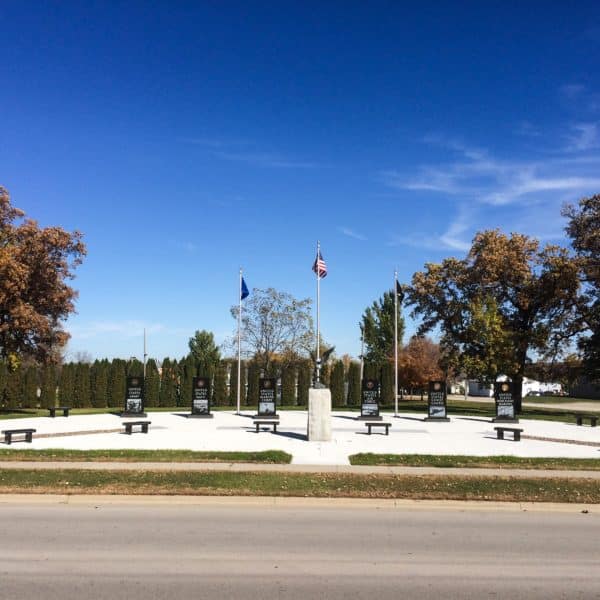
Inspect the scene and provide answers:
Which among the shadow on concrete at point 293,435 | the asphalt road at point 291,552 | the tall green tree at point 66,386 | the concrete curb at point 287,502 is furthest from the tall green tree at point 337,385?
the asphalt road at point 291,552

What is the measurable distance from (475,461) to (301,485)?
5395mm

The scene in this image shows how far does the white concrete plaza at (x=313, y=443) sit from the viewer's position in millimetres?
17250

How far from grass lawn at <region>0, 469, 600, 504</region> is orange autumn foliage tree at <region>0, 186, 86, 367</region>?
63.2ft

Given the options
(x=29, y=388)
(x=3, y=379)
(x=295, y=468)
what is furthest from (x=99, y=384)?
(x=295, y=468)

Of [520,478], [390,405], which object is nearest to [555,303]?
[390,405]

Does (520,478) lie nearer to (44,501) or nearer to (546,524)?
(546,524)

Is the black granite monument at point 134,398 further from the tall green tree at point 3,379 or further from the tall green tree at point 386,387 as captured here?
the tall green tree at point 386,387

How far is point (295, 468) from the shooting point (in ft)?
44.2

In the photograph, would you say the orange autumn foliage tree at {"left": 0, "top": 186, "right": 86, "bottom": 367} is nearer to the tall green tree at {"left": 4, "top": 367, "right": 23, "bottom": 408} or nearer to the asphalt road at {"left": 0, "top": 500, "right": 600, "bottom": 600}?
the tall green tree at {"left": 4, "top": 367, "right": 23, "bottom": 408}

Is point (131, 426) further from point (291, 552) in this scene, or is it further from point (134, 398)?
point (291, 552)

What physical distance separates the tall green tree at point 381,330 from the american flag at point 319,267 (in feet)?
130

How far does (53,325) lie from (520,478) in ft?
91.4

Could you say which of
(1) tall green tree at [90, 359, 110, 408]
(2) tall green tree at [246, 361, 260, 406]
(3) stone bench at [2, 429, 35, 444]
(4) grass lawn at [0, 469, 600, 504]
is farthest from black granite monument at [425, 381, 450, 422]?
(1) tall green tree at [90, 359, 110, 408]

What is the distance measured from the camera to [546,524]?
9.50 metres
